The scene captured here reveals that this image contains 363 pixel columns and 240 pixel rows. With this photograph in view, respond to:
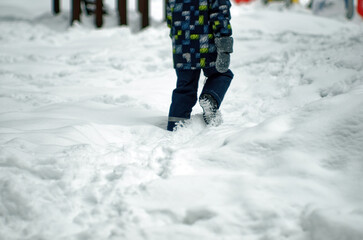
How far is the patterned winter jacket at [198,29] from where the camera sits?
7.85ft

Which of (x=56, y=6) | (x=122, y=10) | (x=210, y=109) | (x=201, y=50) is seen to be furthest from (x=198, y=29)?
(x=56, y=6)

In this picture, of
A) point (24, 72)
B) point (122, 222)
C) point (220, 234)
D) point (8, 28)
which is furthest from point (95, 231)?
point (8, 28)

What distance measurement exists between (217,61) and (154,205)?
1.39 metres

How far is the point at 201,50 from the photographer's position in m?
2.47

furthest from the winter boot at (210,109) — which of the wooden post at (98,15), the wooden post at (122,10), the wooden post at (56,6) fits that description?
the wooden post at (56,6)

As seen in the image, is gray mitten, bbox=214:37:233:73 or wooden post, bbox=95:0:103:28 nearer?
gray mitten, bbox=214:37:233:73

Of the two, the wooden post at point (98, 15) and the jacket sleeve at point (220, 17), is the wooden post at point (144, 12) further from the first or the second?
the jacket sleeve at point (220, 17)

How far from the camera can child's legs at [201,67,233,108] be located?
8.22ft

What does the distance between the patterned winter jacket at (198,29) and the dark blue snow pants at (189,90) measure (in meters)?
0.08

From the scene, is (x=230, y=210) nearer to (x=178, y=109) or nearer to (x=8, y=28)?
(x=178, y=109)

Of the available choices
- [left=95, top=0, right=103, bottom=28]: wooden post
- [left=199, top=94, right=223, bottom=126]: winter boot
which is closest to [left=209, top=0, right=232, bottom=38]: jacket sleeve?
[left=199, top=94, right=223, bottom=126]: winter boot

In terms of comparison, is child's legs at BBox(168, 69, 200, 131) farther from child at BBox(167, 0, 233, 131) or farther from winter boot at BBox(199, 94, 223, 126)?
winter boot at BBox(199, 94, 223, 126)

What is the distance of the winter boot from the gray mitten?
224 mm

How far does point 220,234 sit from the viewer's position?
3.89 feet
